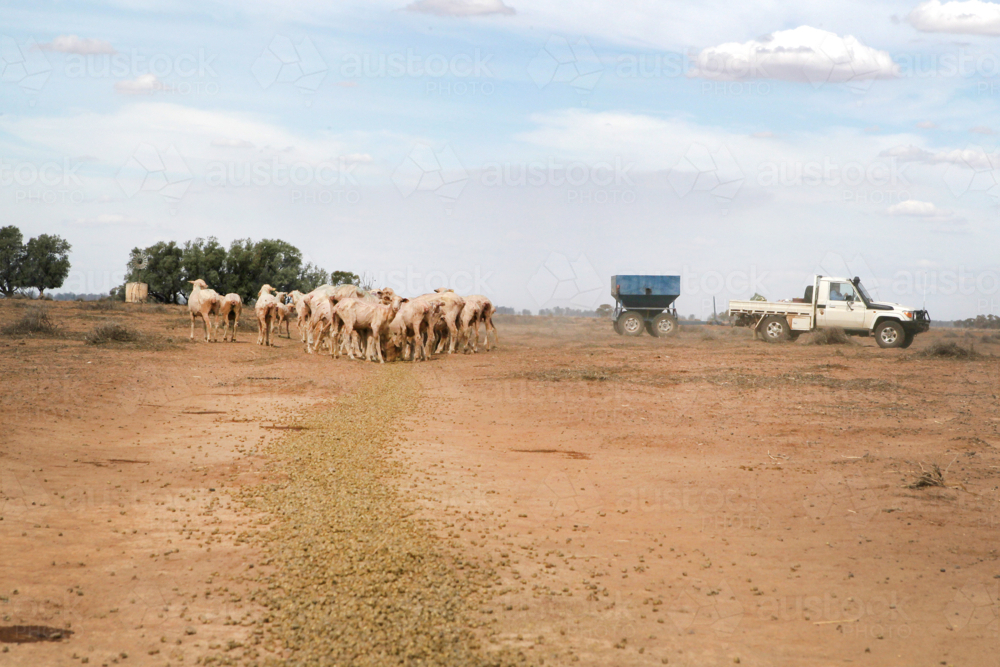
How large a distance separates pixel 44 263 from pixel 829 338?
1873 inches

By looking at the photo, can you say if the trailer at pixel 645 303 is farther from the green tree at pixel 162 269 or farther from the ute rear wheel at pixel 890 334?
the green tree at pixel 162 269

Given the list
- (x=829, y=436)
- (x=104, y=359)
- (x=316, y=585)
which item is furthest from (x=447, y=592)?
(x=104, y=359)

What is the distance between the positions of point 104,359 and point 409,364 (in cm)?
757

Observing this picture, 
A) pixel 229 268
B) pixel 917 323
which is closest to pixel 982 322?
pixel 917 323

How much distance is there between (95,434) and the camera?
38.5 feet

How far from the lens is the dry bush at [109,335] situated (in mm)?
22781

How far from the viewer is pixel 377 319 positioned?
74.8 feet

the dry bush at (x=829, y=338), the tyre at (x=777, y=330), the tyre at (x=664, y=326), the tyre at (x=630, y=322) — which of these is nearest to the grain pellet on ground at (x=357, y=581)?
the dry bush at (x=829, y=338)

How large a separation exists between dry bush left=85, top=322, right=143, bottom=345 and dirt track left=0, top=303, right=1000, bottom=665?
187 inches

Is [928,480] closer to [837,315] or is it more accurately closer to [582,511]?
[582,511]

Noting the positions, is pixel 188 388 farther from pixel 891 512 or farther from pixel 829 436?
pixel 891 512

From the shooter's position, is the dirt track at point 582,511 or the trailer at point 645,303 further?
the trailer at point 645,303

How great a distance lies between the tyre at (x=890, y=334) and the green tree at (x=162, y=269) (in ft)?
121

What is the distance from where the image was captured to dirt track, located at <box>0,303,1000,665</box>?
5676mm
